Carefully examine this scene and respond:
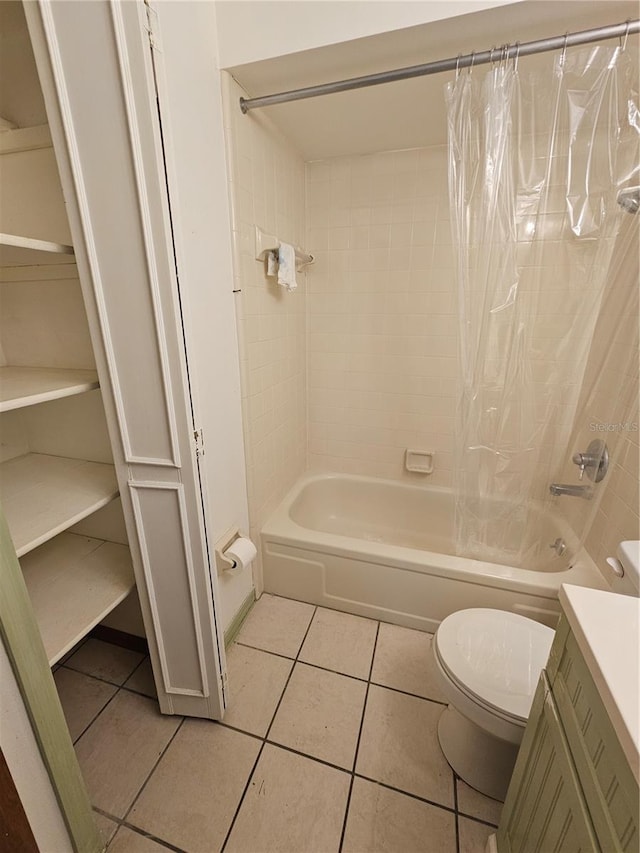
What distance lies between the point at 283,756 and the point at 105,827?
50 centimetres

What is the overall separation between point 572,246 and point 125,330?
4.58 feet

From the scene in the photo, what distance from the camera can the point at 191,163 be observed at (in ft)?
3.49

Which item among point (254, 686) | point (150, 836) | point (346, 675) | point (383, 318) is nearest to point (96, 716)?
point (150, 836)

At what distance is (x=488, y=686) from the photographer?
0.99 meters

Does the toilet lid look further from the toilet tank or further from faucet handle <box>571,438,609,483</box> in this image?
faucet handle <box>571,438,609,483</box>

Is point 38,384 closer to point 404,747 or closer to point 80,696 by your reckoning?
point 80,696

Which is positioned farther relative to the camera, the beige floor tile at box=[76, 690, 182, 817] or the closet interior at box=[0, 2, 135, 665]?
the beige floor tile at box=[76, 690, 182, 817]

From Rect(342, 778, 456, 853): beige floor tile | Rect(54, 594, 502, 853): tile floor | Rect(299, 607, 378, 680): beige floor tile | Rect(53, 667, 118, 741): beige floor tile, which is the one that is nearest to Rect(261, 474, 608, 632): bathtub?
Rect(299, 607, 378, 680): beige floor tile

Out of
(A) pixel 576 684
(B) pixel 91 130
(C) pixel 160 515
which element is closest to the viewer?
(A) pixel 576 684

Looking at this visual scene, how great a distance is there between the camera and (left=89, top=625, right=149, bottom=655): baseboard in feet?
4.82

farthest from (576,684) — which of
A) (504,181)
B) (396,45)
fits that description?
(396,45)

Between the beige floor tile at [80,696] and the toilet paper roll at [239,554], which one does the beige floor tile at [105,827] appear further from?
the toilet paper roll at [239,554]

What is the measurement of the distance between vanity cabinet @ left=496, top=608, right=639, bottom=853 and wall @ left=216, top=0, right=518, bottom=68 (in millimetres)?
1563

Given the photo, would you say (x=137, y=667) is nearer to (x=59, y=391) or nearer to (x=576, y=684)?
(x=59, y=391)
